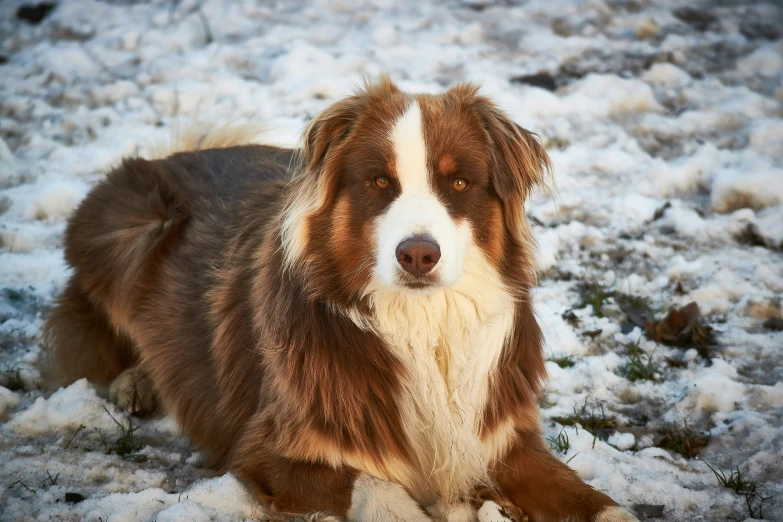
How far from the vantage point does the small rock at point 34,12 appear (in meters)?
8.62

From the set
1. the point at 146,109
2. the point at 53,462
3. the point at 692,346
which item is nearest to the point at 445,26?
the point at 146,109

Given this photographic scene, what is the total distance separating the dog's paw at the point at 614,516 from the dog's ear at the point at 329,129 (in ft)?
5.78

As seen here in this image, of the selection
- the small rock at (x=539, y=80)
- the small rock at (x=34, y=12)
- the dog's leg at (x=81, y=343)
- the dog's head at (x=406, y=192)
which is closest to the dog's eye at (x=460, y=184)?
the dog's head at (x=406, y=192)

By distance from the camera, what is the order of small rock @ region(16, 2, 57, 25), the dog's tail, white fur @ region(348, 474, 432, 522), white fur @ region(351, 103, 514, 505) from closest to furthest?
white fur @ region(348, 474, 432, 522), white fur @ region(351, 103, 514, 505), the dog's tail, small rock @ region(16, 2, 57, 25)

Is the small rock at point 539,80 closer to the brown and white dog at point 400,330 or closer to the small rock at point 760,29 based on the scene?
the small rock at point 760,29

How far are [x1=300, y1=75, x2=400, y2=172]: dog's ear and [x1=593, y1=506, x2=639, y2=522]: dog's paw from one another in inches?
69.3

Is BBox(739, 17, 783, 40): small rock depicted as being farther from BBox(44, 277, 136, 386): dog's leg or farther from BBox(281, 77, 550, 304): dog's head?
BBox(44, 277, 136, 386): dog's leg

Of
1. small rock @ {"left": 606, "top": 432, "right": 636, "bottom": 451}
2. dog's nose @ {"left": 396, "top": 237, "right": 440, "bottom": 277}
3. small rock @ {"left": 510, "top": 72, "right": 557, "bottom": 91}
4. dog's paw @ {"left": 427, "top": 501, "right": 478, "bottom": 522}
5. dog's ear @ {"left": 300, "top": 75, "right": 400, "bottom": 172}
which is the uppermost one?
dog's ear @ {"left": 300, "top": 75, "right": 400, "bottom": 172}

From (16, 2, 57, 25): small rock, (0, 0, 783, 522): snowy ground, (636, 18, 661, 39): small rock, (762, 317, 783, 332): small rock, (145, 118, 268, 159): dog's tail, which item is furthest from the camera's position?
(16, 2, 57, 25): small rock

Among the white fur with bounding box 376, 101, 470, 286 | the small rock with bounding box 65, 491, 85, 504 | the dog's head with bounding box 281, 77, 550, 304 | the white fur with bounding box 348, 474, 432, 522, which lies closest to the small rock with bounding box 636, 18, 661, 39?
the dog's head with bounding box 281, 77, 550, 304

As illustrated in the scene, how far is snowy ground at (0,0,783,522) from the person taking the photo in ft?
11.4

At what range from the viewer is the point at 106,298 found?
439 centimetres

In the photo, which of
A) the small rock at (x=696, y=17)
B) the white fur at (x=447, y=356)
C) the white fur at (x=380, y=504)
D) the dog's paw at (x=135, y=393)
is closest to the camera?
the white fur at (x=380, y=504)

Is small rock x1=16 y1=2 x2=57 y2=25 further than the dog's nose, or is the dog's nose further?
small rock x1=16 y1=2 x2=57 y2=25
